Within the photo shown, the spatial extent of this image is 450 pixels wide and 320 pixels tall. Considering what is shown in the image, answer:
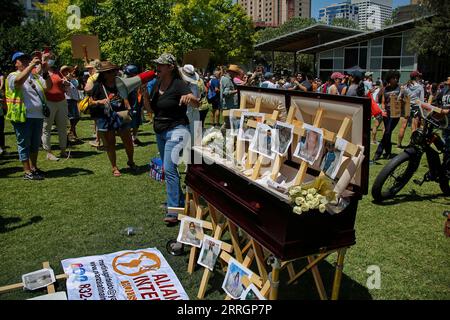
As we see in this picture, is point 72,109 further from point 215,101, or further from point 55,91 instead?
point 215,101

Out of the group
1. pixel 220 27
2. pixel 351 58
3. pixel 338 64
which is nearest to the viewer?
pixel 351 58

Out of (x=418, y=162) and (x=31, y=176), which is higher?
(x=418, y=162)

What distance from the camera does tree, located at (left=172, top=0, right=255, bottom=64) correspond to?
148 ft

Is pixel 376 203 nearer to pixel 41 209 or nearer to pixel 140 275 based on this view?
pixel 140 275

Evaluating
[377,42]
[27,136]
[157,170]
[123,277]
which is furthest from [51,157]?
[377,42]

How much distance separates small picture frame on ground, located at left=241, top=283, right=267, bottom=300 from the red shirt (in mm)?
6376

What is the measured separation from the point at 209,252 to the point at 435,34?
25.6m

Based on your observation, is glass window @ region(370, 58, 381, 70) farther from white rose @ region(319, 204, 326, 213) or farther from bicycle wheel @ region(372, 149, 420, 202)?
white rose @ region(319, 204, 326, 213)

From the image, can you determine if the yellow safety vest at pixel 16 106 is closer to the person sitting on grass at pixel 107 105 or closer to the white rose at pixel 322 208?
the person sitting on grass at pixel 107 105

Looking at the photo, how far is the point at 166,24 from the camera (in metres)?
14.1

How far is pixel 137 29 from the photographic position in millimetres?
12906

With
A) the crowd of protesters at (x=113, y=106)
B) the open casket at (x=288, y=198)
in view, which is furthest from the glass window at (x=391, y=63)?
the open casket at (x=288, y=198)

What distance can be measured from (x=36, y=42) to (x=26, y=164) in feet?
90.7
